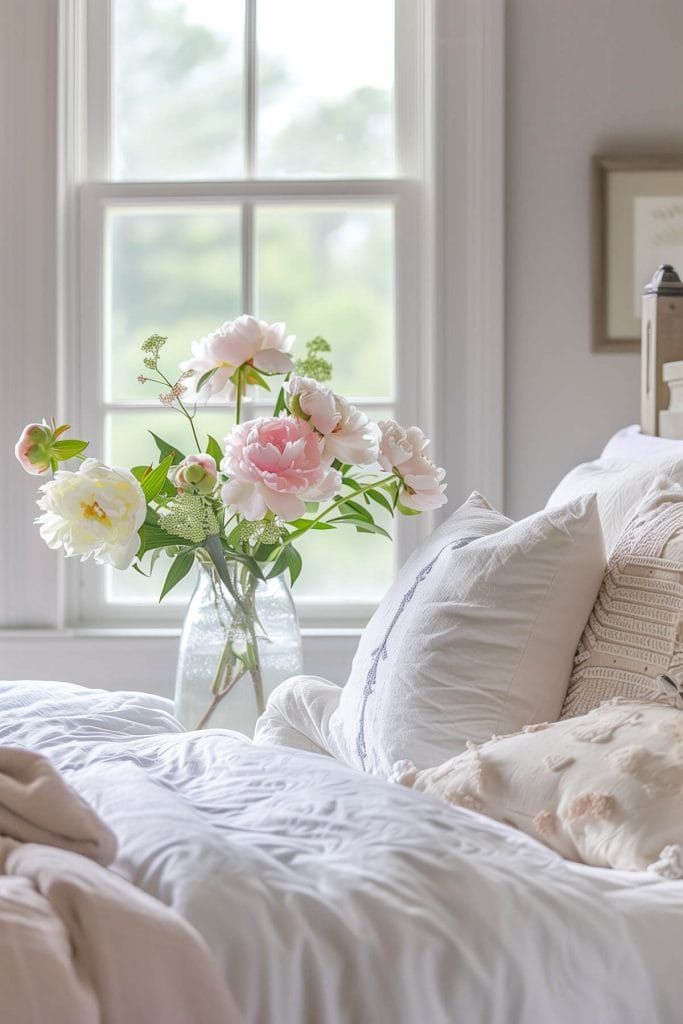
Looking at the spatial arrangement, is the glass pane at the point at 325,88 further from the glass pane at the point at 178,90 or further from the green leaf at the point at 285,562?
the green leaf at the point at 285,562

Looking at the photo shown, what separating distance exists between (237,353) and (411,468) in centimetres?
31

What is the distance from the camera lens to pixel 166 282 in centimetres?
306

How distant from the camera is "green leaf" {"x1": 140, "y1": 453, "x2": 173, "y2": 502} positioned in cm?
173

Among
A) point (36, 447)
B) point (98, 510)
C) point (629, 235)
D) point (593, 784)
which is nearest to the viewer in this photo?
point (593, 784)

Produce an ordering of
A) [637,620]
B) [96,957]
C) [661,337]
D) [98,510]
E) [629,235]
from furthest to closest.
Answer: [629,235], [661,337], [98,510], [637,620], [96,957]

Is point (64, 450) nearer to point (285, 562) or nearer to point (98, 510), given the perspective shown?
point (98, 510)

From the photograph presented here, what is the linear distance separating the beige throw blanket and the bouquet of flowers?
0.75 meters

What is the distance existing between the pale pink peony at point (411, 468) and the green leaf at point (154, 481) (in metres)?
0.32

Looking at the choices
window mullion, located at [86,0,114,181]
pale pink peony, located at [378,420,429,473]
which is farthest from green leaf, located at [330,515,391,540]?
window mullion, located at [86,0,114,181]

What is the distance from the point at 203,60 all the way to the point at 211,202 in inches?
→ 15.2

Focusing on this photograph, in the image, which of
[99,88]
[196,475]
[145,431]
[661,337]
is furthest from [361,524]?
[99,88]

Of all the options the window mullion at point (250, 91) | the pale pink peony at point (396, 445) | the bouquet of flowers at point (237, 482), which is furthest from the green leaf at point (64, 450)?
the window mullion at point (250, 91)

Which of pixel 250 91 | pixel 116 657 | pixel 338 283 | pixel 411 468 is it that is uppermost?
pixel 250 91

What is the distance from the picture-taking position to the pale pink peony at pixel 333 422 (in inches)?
64.6
